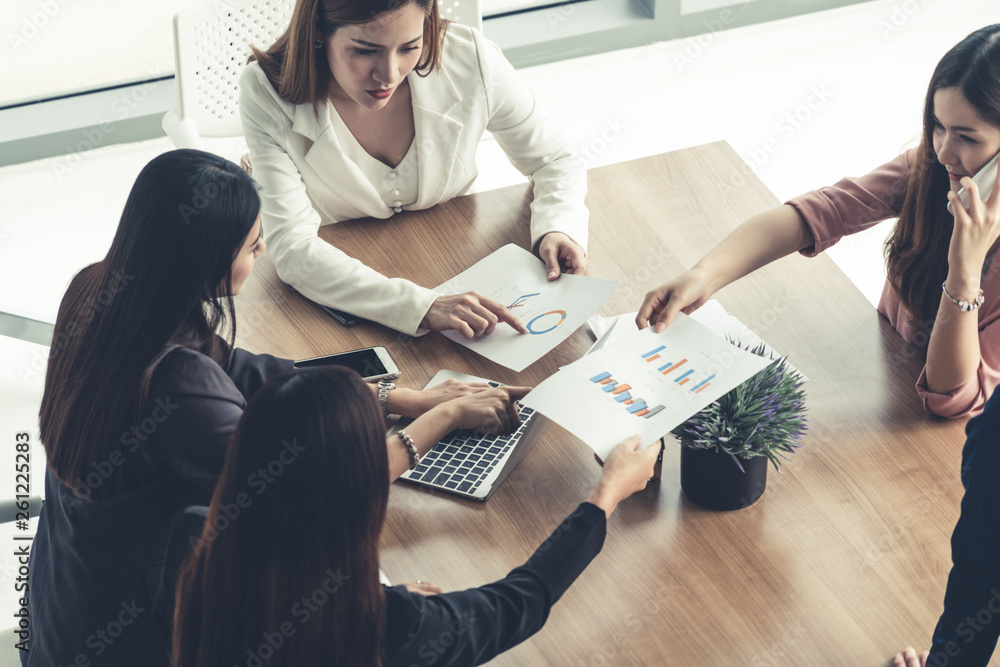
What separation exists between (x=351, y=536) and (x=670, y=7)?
12.0 ft

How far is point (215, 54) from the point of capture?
2.45 meters

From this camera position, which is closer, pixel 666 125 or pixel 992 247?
pixel 992 247

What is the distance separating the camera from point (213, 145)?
3830 mm

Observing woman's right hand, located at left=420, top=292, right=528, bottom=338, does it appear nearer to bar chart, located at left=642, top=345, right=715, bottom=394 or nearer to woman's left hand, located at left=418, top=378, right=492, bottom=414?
woman's left hand, located at left=418, top=378, right=492, bottom=414

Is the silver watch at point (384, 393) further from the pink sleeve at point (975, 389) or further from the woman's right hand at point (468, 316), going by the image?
the pink sleeve at point (975, 389)

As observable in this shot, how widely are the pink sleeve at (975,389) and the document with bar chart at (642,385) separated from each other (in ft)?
1.07

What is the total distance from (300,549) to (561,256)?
0.97 meters

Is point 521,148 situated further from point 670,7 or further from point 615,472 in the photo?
point 670,7

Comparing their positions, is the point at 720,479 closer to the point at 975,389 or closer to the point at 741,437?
the point at 741,437

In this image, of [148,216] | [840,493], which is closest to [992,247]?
[840,493]

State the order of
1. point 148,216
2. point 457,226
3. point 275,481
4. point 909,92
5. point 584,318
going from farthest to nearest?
point 909,92 → point 457,226 → point 584,318 → point 148,216 → point 275,481

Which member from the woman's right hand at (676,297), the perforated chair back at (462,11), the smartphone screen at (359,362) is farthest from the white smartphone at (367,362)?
the perforated chair back at (462,11)

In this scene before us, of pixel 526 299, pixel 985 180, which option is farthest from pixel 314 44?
pixel 985 180

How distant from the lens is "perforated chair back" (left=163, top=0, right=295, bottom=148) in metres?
2.40
